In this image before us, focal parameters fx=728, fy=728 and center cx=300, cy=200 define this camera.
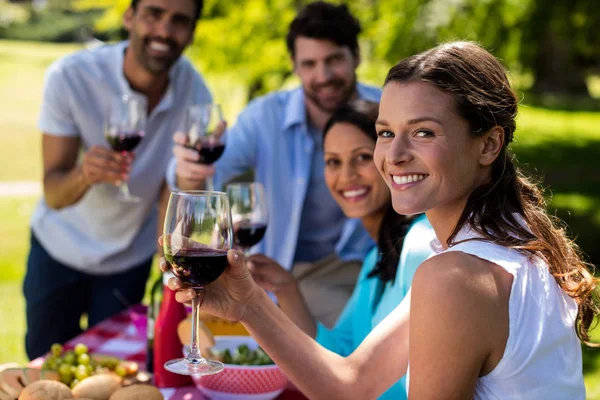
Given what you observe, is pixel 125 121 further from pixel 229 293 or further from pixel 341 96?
pixel 229 293

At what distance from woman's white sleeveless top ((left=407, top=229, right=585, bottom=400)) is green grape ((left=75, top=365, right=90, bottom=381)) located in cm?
106

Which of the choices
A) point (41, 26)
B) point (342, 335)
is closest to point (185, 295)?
point (342, 335)

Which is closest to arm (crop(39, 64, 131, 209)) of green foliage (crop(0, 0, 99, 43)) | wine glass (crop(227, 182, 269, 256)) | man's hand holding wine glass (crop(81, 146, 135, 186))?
man's hand holding wine glass (crop(81, 146, 135, 186))

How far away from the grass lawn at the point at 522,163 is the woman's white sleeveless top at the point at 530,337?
51 cm

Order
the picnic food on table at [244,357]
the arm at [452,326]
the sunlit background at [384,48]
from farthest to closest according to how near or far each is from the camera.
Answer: the sunlit background at [384,48] → the picnic food on table at [244,357] → the arm at [452,326]

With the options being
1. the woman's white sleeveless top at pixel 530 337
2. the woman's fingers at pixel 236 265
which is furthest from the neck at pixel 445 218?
the woman's fingers at pixel 236 265

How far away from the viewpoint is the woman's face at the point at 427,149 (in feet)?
5.41

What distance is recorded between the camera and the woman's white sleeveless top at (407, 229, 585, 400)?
1509 millimetres

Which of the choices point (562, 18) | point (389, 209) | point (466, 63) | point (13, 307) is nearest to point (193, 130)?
point (389, 209)

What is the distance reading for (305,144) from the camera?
372 cm

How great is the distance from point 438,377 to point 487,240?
1.06 ft

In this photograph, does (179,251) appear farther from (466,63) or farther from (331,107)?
(331,107)

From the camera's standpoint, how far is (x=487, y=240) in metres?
1.60

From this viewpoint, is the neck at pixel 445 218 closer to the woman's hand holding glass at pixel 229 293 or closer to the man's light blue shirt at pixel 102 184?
the woman's hand holding glass at pixel 229 293
